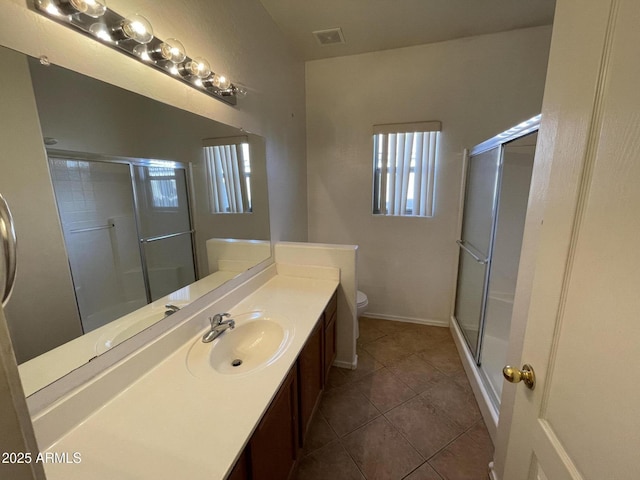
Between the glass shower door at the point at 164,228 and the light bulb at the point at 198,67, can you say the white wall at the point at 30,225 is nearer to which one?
the glass shower door at the point at 164,228

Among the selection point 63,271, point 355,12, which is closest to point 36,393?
point 63,271

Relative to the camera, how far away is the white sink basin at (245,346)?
119 cm

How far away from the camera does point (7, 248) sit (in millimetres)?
323

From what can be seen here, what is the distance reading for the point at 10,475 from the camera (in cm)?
29

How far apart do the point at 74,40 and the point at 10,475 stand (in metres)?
1.10

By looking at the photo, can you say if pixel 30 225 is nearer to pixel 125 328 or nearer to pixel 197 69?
pixel 125 328

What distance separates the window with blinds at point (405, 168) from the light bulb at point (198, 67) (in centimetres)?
167

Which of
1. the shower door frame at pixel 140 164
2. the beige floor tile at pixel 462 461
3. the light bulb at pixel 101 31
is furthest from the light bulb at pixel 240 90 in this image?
the beige floor tile at pixel 462 461

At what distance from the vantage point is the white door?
0.45m

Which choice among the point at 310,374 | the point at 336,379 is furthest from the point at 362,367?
the point at 310,374

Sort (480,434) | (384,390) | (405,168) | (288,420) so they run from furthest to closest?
(405,168), (384,390), (480,434), (288,420)

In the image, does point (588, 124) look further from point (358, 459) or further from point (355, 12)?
point (355, 12)

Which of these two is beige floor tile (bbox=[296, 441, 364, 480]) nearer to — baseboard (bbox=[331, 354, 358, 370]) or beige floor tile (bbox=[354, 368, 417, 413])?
beige floor tile (bbox=[354, 368, 417, 413])

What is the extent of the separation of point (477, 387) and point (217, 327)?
177cm
